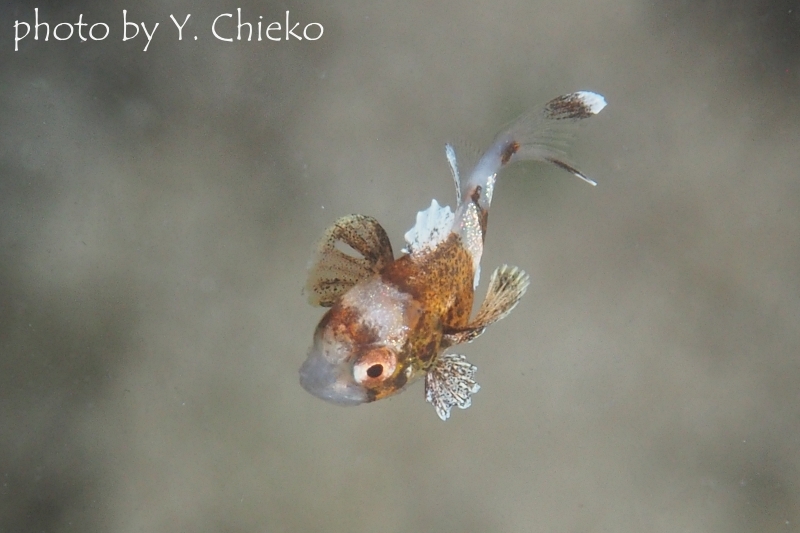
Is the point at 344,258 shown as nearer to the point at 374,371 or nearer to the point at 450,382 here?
the point at 374,371

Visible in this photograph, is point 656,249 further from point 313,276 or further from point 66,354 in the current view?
point 66,354

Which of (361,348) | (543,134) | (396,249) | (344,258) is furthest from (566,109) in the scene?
(361,348)

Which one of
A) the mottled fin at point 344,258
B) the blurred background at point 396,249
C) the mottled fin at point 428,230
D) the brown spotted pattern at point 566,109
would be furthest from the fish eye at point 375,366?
the brown spotted pattern at point 566,109

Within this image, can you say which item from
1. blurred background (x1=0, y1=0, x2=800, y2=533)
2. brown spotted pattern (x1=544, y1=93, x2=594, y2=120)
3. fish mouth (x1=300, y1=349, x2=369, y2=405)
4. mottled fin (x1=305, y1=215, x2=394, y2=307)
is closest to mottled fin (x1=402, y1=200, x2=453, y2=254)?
mottled fin (x1=305, y1=215, x2=394, y2=307)

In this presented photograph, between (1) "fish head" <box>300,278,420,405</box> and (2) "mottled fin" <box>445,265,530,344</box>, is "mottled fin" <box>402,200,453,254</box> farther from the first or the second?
(2) "mottled fin" <box>445,265,530,344</box>

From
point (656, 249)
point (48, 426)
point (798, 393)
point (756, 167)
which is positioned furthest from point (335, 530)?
point (756, 167)

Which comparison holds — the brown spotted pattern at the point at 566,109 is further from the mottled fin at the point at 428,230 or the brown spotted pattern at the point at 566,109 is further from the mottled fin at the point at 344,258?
the mottled fin at the point at 344,258
